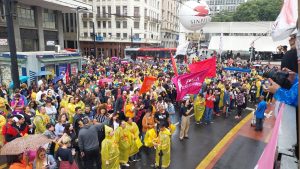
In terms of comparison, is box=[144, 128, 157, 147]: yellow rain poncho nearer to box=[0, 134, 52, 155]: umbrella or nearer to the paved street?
the paved street

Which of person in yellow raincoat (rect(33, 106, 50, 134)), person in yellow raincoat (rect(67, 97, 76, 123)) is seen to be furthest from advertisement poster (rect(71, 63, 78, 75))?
person in yellow raincoat (rect(33, 106, 50, 134))

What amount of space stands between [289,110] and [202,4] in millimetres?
17056

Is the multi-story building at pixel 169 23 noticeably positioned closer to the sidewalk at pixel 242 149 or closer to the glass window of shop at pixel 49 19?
the glass window of shop at pixel 49 19

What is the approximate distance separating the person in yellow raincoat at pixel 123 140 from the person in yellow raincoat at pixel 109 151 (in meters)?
0.36

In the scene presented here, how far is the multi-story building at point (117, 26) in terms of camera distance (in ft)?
176

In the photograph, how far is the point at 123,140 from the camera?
23.1ft

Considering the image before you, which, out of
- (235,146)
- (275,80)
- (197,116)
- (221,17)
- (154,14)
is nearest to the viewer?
(275,80)

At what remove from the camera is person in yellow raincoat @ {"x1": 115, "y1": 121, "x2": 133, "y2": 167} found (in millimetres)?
6918

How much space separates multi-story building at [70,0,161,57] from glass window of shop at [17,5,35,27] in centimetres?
2619

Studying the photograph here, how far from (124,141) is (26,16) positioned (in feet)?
79.7

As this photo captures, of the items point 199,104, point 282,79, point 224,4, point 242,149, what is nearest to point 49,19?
point 199,104

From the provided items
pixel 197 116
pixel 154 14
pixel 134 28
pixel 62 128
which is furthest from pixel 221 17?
pixel 62 128

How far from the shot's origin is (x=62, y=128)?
22.8 feet

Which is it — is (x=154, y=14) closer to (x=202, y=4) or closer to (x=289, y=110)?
(x=202, y=4)
